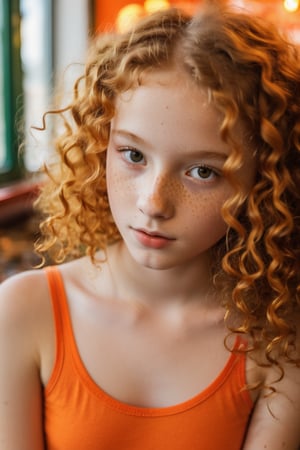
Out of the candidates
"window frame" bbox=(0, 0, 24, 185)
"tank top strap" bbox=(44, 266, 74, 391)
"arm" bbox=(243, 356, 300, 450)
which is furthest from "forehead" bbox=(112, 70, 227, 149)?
"window frame" bbox=(0, 0, 24, 185)

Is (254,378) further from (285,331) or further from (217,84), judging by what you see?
(217,84)

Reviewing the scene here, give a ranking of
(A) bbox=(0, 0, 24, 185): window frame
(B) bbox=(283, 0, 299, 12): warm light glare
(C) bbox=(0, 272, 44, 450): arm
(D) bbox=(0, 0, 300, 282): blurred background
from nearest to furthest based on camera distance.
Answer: (C) bbox=(0, 272, 44, 450): arm → (D) bbox=(0, 0, 300, 282): blurred background → (B) bbox=(283, 0, 299, 12): warm light glare → (A) bbox=(0, 0, 24, 185): window frame

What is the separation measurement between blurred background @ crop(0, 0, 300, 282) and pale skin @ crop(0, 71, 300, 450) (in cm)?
128

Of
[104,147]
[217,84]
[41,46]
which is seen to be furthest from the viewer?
[41,46]

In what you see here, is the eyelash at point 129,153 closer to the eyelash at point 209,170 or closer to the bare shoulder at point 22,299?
the eyelash at point 209,170

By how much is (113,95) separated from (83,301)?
0.27m

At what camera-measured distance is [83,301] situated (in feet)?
3.02

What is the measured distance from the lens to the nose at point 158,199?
778 millimetres

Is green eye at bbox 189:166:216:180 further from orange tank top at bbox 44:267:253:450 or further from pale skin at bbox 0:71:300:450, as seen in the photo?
orange tank top at bbox 44:267:253:450

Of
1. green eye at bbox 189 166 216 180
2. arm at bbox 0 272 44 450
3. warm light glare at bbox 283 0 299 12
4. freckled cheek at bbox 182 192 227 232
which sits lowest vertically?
arm at bbox 0 272 44 450

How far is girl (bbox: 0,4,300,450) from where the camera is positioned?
2.58ft

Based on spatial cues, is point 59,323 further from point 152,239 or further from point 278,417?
point 278,417

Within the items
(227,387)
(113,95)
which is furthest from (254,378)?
(113,95)

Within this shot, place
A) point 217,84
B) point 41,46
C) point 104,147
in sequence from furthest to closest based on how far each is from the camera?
1. point 41,46
2. point 104,147
3. point 217,84
